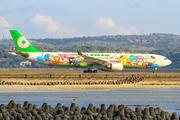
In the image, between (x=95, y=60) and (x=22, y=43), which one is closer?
(x=95, y=60)

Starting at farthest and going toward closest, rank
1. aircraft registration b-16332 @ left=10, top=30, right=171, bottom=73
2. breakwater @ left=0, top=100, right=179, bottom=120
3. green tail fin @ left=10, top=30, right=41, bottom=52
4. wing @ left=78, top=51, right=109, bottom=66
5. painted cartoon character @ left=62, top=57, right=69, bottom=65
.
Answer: green tail fin @ left=10, top=30, right=41, bottom=52 → painted cartoon character @ left=62, top=57, right=69, bottom=65 → aircraft registration b-16332 @ left=10, top=30, right=171, bottom=73 → wing @ left=78, top=51, right=109, bottom=66 → breakwater @ left=0, top=100, right=179, bottom=120

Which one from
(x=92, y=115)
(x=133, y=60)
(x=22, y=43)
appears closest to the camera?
(x=92, y=115)

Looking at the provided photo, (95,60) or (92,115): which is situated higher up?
(95,60)

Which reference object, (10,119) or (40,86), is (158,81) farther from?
(10,119)

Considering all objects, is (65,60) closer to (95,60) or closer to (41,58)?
(41,58)

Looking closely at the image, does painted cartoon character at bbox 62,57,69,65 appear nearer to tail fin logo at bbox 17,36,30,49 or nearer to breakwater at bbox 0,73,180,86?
tail fin logo at bbox 17,36,30,49

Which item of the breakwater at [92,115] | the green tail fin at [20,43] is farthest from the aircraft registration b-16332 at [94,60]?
the breakwater at [92,115]

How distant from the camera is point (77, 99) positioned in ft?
94.3

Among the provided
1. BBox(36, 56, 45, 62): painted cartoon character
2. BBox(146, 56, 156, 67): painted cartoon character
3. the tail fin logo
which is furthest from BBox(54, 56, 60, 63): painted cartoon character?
BBox(146, 56, 156, 67): painted cartoon character

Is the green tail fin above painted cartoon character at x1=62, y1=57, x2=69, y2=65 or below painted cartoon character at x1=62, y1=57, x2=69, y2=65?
above

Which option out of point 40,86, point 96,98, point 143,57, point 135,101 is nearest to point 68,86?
point 40,86

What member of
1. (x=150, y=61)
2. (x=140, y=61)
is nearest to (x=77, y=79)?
(x=140, y=61)

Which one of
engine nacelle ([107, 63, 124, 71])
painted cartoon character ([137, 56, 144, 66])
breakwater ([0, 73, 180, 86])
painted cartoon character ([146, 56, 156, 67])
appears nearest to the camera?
breakwater ([0, 73, 180, 86])

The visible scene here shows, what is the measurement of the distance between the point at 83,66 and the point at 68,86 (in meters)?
17.7
